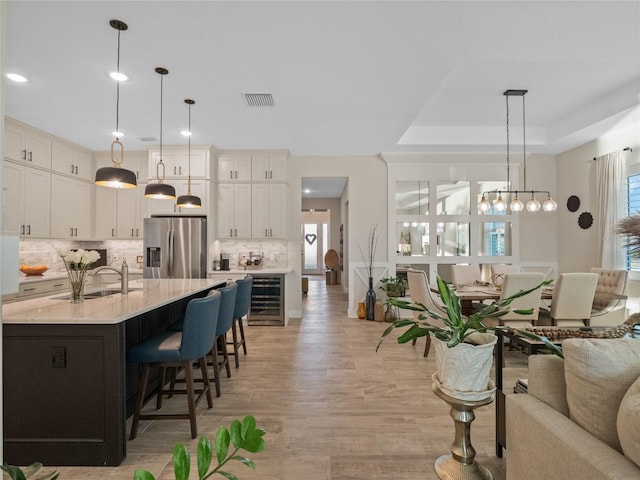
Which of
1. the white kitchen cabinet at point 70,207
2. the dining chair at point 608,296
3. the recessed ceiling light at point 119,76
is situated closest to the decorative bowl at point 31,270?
the white kitchen cabinet at point 70,207

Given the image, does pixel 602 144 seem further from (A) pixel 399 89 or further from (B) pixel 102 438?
(B) pixel 102 438

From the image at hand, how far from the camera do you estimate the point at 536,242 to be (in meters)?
6.29

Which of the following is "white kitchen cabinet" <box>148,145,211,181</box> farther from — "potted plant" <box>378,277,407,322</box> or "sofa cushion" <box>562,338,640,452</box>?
"sofa cushion" <box>562,338,640,452</box>

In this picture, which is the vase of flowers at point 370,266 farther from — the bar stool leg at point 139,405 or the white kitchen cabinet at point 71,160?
the white kitchen cabinet at point 71,160

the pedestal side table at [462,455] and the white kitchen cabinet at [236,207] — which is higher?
the white kitchen cabinet at [236,207]

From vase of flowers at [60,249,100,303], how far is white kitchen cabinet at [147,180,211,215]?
3.14 m

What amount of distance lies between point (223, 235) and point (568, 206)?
232 inches

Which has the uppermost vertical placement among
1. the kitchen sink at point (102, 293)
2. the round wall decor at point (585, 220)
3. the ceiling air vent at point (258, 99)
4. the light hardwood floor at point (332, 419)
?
the ceiling air vent at point (258, 99)

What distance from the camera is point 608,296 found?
4117 mm

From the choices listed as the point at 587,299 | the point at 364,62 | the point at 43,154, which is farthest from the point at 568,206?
Answer: the point at 43,154

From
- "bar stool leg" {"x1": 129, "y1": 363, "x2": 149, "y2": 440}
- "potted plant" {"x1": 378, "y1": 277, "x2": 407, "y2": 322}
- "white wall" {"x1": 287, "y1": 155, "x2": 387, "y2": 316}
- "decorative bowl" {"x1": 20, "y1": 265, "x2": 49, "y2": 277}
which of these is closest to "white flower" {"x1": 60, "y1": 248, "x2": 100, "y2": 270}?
"bar stool leg" {"x1": 129, "y1": 363, "x2": 149, "y2": 440}

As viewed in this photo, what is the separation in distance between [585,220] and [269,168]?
5.23 m

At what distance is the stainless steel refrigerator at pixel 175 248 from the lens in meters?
5.61

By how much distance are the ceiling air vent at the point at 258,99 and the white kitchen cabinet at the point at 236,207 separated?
2054 mm
